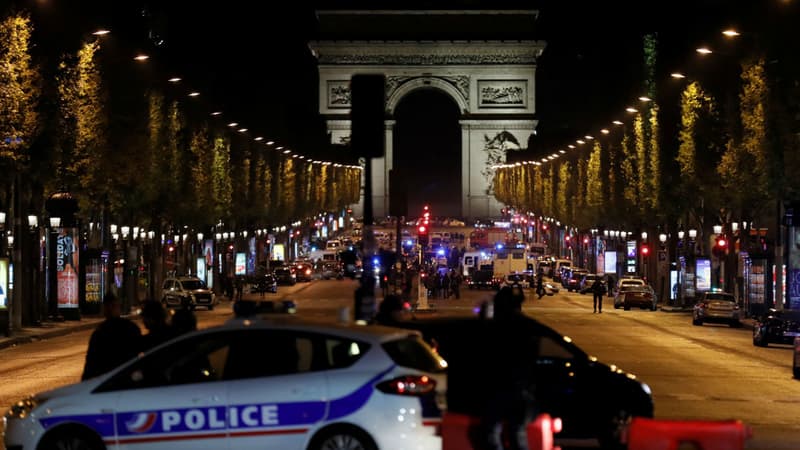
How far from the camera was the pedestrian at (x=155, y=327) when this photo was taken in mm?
17484

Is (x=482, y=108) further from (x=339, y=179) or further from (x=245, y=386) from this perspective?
(x=245, y=386)

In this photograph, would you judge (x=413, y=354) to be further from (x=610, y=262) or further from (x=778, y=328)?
(x=610, y=262)

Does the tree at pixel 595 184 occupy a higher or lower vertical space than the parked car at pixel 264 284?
higher

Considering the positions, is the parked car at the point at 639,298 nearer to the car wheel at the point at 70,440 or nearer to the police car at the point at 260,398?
the police car at the point at 260,398

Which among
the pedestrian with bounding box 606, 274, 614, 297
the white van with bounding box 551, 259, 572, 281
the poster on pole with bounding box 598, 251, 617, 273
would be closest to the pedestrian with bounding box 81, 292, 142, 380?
the pedestrian with bounding box 606, 274, 614, 297

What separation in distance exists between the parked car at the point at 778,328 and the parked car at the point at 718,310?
12.1m

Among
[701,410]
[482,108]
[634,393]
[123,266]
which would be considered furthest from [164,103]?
[482,108]

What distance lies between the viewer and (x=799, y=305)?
160 feet

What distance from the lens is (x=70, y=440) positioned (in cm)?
1491

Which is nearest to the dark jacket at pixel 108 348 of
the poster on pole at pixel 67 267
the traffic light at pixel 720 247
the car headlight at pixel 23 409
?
the car headlight at pixel 23 409

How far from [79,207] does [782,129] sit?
22.4 metres

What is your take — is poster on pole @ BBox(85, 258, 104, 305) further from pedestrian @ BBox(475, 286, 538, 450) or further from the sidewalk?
pedestrian @ BBox(475, 286, 538, 450)

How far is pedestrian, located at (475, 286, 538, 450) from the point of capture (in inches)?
500

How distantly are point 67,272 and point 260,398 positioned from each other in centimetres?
4021
